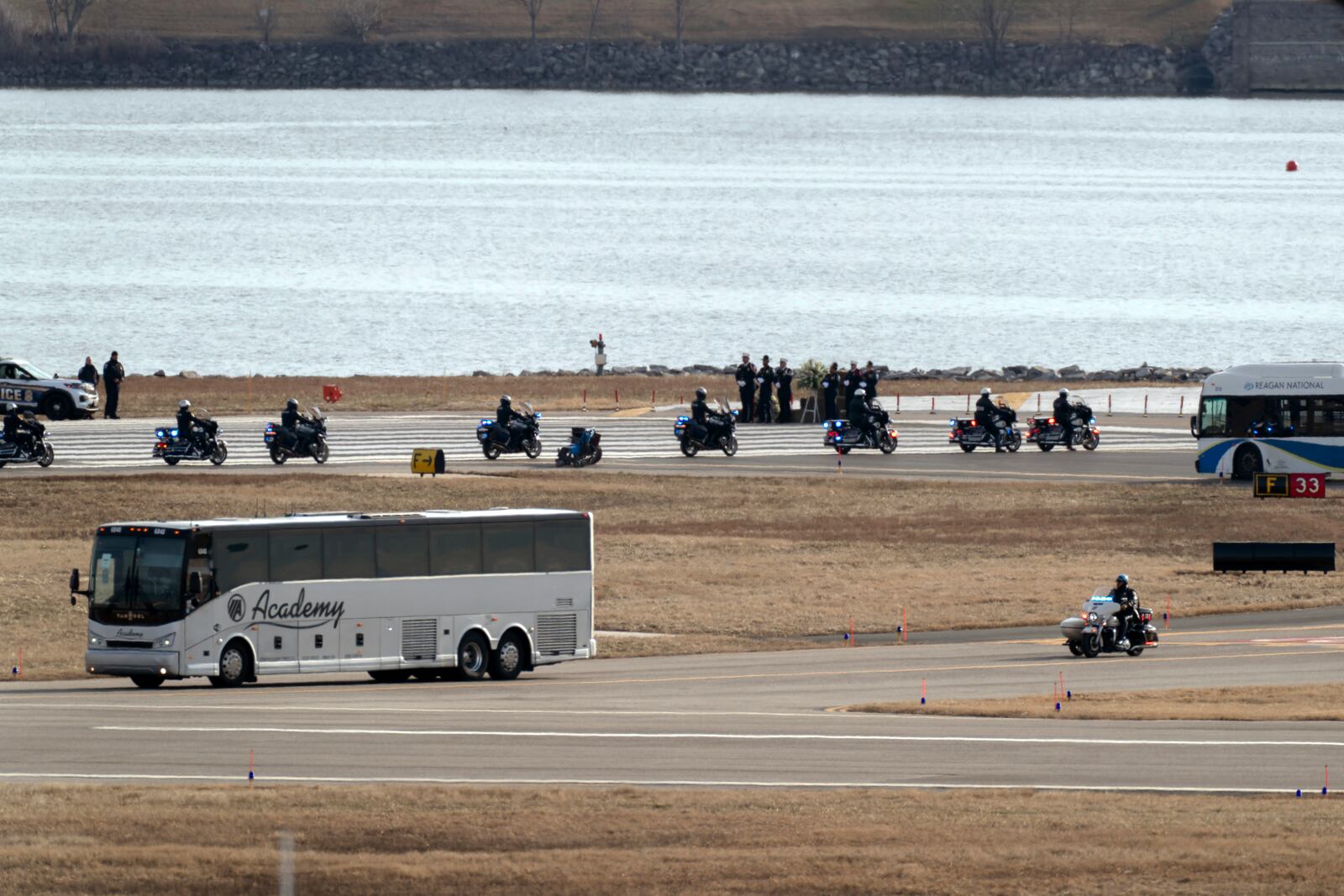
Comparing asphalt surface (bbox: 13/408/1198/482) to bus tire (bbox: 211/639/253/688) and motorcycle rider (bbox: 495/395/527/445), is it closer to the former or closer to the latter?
motorcycle rider (bbox: 495/395/527/445)

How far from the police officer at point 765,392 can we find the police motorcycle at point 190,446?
810 inches

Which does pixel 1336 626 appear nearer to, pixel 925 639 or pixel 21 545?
pixel 925 639

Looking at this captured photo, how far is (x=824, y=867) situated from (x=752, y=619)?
22210 millimetres

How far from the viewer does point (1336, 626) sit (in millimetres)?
40156

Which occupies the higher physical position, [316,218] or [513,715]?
[316,218]

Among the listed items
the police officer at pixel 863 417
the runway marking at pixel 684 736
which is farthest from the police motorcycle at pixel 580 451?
the runway marking at pixel 684 736

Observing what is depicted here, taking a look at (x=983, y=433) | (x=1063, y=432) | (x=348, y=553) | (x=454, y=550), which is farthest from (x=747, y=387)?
Answer: (x=348, y=553)

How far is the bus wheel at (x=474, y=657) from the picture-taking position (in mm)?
35719

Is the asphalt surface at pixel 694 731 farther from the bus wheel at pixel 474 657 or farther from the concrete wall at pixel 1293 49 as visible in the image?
the concrete wall at pixel 1293 49

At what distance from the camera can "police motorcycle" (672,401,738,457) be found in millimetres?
64562

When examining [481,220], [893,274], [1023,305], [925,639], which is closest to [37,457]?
[925,639]

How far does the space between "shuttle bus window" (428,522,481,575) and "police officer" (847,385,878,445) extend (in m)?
30.8

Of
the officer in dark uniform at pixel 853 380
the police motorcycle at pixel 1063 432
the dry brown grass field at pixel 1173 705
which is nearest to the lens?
the dry brown grass field at pixel 1173 705

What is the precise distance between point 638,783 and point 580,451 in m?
37.0
